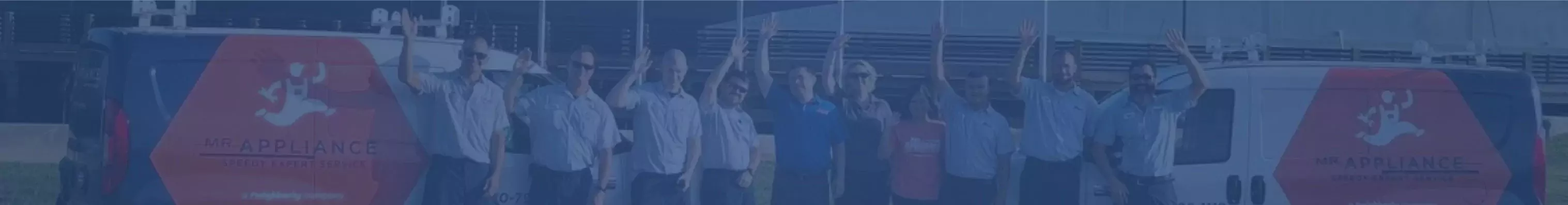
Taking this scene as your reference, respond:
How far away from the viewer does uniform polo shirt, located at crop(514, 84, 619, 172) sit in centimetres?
511

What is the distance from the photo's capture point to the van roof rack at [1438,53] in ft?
18.5

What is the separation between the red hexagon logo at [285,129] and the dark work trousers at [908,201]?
170 centimetres

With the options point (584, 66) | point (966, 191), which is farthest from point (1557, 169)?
point (584, 66)

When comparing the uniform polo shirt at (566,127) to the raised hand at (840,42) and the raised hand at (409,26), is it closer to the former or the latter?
the raised hand at (409,26)

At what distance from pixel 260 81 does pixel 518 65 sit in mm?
782

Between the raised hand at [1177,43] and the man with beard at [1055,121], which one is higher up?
the raised hand at [1177,43]

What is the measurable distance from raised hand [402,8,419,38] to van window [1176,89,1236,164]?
8.25ft

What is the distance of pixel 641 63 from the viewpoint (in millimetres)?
5223

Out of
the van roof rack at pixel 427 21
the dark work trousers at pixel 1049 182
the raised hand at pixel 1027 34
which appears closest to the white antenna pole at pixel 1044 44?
the raised hand at pixel 1027 34

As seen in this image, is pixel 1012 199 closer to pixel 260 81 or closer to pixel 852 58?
pixel 852 58

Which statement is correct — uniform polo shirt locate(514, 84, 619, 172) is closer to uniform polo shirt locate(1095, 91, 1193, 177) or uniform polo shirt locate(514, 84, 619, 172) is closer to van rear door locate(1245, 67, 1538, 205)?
uniform polo shirt locate(1095, 91, 1193, 177)

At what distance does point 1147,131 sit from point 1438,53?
120cm

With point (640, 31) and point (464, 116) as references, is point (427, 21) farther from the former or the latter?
point (640, 31)

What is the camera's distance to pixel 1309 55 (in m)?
6.05
